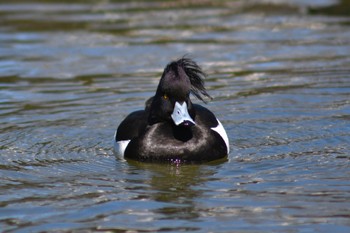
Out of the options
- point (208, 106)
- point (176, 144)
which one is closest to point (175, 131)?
point (176, 144)

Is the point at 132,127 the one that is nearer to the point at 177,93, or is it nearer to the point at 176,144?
the point at 176,144

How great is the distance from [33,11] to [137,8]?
8.67ft

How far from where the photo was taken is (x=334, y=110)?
11211 mm

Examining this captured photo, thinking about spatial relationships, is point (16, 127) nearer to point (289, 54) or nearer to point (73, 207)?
point (73, 207)

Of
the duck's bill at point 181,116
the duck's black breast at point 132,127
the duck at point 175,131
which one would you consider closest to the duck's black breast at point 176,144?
the duck at point 175,131

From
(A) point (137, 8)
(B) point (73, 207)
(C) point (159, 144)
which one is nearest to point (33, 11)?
(A) point (137, 8)

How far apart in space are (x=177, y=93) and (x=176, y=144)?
0.56 m

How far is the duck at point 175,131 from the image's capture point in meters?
9.15

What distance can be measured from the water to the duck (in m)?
0.15

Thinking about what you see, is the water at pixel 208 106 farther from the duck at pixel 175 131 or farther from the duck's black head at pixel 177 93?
the duck's black head at pixel 177 93

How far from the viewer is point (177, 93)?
30.0 feet

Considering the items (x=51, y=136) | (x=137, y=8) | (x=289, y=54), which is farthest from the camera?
(x=137, y=8)

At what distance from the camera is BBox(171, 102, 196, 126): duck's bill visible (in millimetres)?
9008

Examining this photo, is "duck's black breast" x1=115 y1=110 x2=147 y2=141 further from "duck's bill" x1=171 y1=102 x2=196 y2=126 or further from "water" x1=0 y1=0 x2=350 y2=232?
"duck's bill" x1=171 y1=102 x2=196 y2=126
